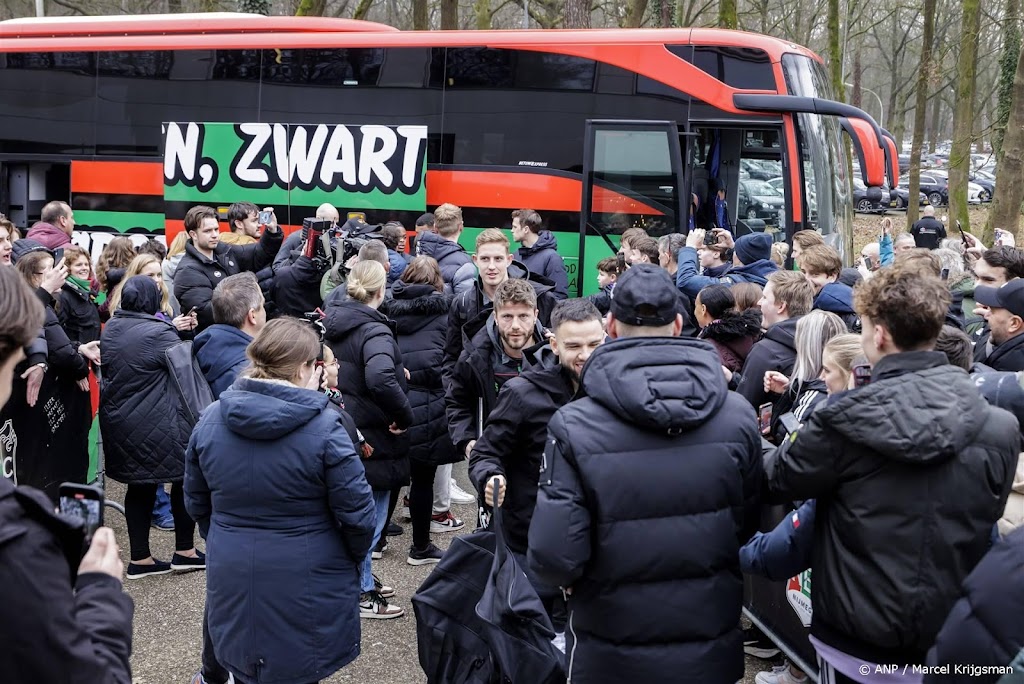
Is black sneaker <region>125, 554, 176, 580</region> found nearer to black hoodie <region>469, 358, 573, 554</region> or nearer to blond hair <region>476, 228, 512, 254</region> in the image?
blond hair <region>476, 228, 512, 254</region>

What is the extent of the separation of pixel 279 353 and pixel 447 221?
4.96 metres

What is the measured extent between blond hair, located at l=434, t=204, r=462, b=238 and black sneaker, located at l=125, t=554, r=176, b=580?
369cm

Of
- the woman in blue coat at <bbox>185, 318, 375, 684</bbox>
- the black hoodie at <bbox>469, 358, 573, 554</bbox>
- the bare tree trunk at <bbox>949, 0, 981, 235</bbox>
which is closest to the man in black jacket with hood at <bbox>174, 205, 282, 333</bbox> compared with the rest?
the woman in blue coat at <bbox>185, 318, 375, 684</bbox>

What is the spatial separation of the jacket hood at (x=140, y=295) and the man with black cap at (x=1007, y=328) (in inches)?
179

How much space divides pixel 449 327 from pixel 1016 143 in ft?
38.4

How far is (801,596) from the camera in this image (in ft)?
14.1

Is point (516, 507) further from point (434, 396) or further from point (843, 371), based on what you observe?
point (434, 396)

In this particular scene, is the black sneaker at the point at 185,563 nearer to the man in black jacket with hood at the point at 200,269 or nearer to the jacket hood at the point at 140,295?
the jacket hood at the point at 140,295

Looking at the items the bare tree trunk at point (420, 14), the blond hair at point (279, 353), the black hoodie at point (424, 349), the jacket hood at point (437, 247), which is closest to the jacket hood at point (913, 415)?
the blond hair at point (279, 353)

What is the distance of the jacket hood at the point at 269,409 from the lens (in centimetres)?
360

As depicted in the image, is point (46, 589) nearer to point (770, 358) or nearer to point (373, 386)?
point (373, 386)

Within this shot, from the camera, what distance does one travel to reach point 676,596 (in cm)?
290

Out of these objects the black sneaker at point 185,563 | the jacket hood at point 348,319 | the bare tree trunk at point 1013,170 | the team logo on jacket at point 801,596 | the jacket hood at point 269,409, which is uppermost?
the bare tree trunk at point 1013,170

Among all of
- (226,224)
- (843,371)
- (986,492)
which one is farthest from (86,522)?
(226,224)
